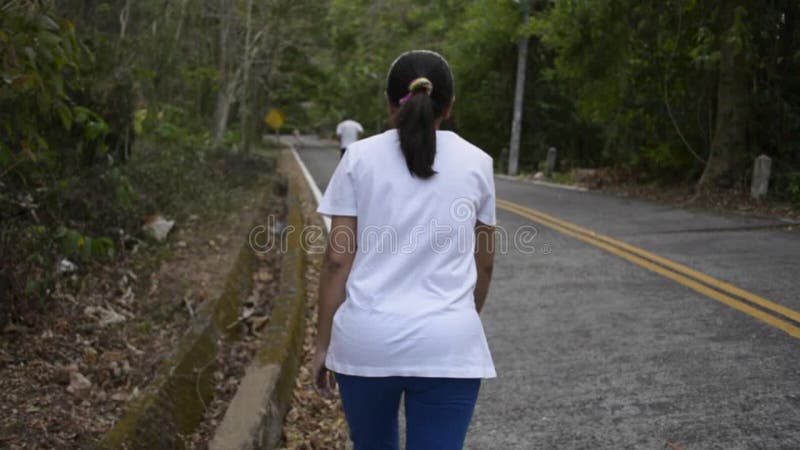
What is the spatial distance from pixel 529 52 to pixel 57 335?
32.0 meters

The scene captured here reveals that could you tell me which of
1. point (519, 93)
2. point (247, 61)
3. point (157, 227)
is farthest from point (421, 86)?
point (519, 93)

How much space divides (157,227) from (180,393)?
4.80 m

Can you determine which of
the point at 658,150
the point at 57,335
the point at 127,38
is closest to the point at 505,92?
the point at 658,150

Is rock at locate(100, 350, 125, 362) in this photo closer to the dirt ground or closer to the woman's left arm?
the dirt ground

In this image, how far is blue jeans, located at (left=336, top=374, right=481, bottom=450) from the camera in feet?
8.27

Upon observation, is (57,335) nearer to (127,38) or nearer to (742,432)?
(127,38)

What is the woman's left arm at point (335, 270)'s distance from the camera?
2.65m

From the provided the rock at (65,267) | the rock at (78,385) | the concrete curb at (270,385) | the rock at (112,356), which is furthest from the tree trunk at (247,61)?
the rock at (78,385)

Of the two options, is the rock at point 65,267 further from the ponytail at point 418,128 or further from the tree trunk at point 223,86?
the tree trunk at point 223,86

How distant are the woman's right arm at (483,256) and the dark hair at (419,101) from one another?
0.38 metres

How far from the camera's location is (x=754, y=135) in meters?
16.5

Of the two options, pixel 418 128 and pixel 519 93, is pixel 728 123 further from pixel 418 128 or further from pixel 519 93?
pixel 418 128

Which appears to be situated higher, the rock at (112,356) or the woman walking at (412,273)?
the woman walking at (412,273)

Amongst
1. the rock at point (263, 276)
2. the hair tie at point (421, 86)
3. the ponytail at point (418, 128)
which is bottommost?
the rock at point (263, 276)
